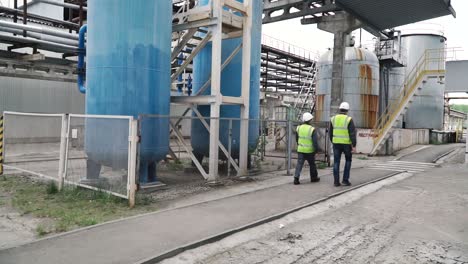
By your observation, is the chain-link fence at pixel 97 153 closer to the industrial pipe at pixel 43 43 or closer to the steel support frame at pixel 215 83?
the steel support frame at pixel 215 83

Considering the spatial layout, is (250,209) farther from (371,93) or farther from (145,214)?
(371,93)

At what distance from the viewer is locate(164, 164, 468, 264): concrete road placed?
16.2 ft

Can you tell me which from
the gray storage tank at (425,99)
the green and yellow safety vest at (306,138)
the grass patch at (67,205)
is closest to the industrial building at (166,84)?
the grass patch at (67,205)

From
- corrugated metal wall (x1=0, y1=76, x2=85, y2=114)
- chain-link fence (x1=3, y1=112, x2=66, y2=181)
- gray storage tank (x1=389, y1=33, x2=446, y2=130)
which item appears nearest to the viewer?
chain-link fence (x1=3, y1=112, x2=66, y2=181)

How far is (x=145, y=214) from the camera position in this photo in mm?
6566

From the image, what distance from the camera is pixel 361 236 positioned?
587 centimetres

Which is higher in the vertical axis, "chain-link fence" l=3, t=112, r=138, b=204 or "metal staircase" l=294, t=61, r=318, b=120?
"metal staircase" l=294, t=61, r=318, b=120

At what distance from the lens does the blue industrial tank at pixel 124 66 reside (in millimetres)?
8438

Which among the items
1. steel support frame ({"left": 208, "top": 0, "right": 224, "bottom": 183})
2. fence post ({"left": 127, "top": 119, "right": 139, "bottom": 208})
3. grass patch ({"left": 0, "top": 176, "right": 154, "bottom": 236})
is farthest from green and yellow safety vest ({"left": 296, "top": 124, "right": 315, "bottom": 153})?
fence post ({"left": 127, "top": 119, "right": 139, "bottom": 208})

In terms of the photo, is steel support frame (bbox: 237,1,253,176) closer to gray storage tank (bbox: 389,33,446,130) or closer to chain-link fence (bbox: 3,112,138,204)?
chain-link fence (bbox: 3,112,138,204)

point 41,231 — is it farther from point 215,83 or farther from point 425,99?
point 425,99

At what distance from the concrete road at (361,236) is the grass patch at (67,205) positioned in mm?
2257

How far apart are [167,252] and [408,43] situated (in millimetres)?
30001

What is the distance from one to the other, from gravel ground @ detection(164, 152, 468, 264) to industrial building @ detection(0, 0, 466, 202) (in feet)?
9.44
